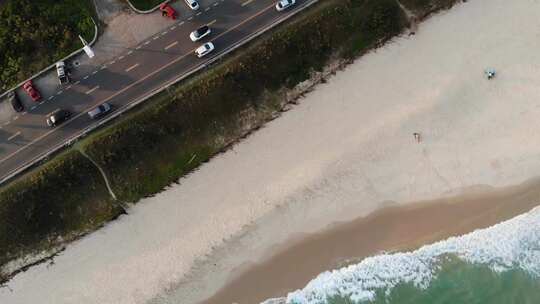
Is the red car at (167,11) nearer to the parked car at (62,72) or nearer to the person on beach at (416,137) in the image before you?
the parked car at (62,72)

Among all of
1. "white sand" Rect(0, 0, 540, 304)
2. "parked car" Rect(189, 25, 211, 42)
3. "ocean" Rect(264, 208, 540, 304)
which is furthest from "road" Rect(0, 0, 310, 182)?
"ocean" Rect(264, 208, 540, 304)

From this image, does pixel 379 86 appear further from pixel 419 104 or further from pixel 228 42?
pixel 228 42

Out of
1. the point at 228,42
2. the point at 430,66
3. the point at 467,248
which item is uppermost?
the point at 228,42

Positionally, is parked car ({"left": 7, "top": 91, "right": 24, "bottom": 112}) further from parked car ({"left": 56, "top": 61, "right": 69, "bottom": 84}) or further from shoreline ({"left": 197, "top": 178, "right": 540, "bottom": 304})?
shoreline ({"left": 197, "top": 178, "right": 540, "bottom": 304})

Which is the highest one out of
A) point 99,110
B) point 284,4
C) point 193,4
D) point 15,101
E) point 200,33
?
point 193,4

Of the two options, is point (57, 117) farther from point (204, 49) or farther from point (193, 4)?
point (193, 4)

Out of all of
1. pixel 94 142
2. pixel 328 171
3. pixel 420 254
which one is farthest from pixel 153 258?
pixel 420 254

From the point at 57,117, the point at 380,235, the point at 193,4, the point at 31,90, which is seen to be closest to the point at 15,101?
the point at 31,90

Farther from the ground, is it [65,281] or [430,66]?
[430,66]
